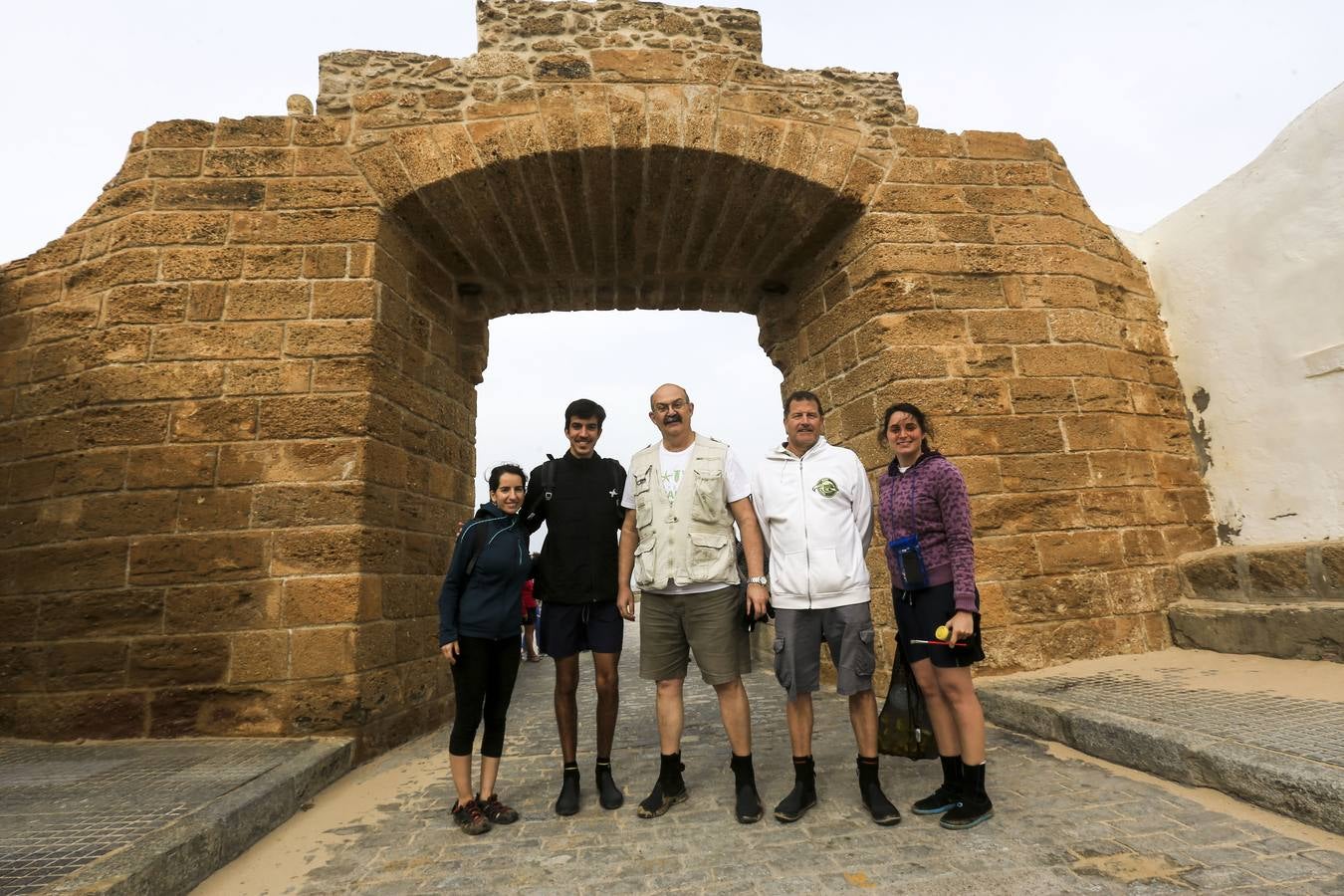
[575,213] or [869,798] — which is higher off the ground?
[575,213]

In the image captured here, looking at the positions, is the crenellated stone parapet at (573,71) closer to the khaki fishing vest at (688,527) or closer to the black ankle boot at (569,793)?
the khaki fishing vest at (688,527)

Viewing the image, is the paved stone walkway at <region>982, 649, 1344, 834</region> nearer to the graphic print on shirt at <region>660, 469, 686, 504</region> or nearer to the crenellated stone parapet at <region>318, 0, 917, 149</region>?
the graphic print on shirt at <region>660, 469, 686, 504</region>

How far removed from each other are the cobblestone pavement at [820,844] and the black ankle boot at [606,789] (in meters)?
0.05

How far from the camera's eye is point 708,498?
2898mm

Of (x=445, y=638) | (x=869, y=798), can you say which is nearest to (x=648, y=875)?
(x=869, y=798)

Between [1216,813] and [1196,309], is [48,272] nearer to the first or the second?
[1216,813]

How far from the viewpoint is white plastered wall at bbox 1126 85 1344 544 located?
4.21 m

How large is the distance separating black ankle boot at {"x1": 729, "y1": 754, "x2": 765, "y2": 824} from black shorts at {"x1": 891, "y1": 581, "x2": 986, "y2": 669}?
79cm

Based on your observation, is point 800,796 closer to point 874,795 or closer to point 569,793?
point 874,795

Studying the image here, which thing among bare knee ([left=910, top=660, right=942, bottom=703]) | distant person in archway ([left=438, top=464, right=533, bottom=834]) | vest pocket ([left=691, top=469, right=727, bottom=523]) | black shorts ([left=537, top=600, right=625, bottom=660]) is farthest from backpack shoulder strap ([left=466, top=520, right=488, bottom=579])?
bare knee ([left=910, top=660, right=942, bottom=703])

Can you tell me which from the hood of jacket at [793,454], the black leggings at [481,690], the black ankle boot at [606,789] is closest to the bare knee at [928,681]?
the hood of jacket at [793,454]

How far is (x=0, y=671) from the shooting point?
3838 millimetres

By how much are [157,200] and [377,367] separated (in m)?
1.81

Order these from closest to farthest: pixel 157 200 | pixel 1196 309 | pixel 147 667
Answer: pixel 147 667 → pixel 157 200 → pixel 1196 309
